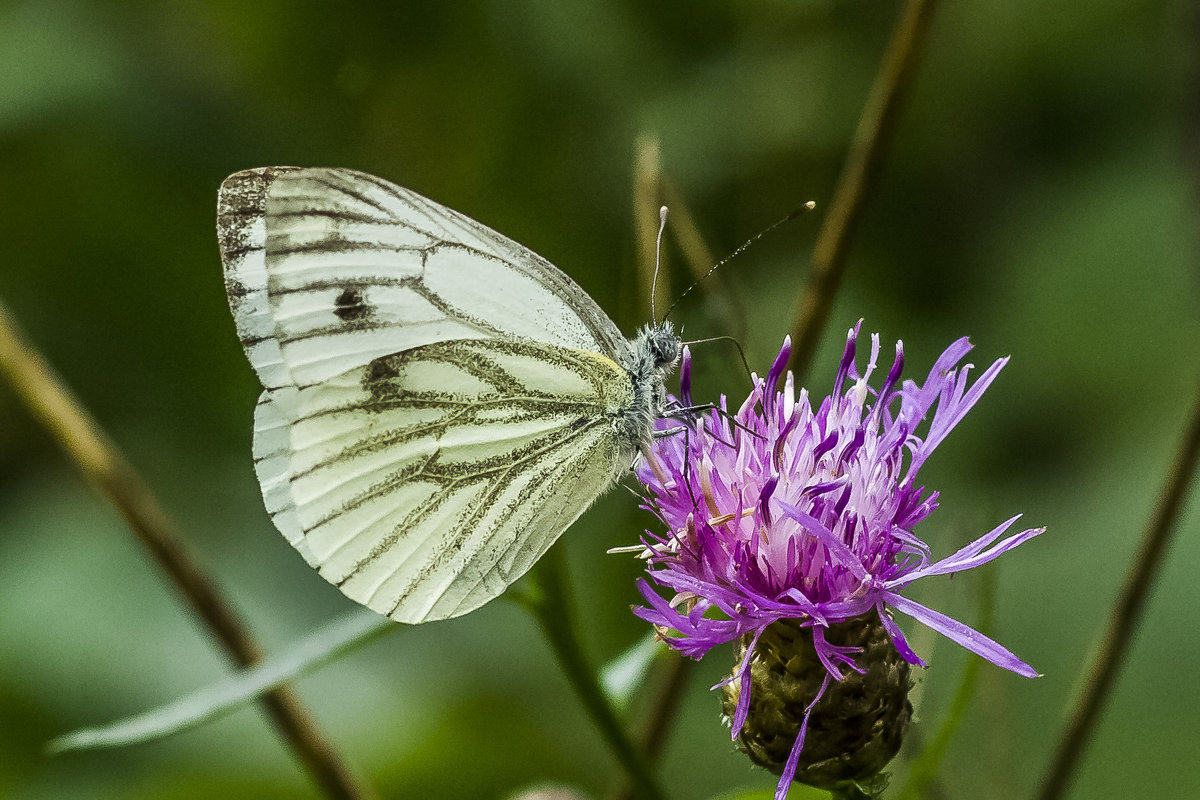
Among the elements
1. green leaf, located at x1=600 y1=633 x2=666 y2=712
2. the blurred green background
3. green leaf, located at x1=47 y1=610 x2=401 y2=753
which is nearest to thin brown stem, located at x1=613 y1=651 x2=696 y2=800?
green leaf, located at x1=600 y1=633 x2=666 y2=712

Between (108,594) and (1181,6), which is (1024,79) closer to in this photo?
(1181,6)

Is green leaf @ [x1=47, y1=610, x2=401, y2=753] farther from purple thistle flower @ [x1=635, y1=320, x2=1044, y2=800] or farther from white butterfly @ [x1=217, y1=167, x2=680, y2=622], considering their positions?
purple thistle flower @ [x1=635, y1=320, x2=1044, y2=800]

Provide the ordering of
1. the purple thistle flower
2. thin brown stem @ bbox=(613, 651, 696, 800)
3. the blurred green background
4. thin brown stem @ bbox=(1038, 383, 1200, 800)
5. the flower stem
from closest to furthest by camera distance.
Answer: the purple thistle flower
the flower stem
thin brown stem @ bbox=(1038, 383, 1200, 800)
thin brown stem @ bbox=(613, 651, 696, 800)
the blurred green background

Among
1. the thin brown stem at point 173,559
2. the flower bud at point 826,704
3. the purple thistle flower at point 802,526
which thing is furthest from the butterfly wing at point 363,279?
the flower bud at point 826,704

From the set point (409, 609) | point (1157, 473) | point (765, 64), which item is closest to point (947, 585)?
point (409, 609)

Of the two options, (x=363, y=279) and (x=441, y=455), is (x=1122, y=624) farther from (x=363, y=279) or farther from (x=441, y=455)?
(x=363, y=279)

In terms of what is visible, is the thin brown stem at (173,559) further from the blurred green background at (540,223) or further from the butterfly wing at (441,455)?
the blurred green background at (540,223)

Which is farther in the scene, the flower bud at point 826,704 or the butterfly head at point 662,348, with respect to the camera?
the butterfly head at point 662,348
